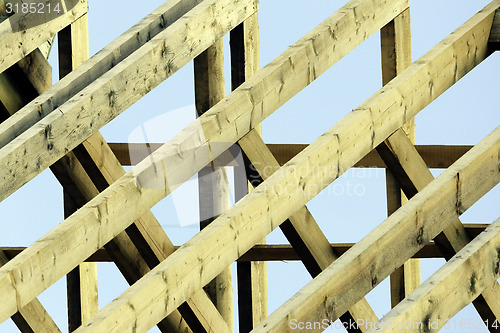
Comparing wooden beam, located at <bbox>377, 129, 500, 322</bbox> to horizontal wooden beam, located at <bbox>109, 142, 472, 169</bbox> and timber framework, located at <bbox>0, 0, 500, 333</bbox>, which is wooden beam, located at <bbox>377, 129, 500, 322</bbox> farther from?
horizontal wooden beam, located at <bbox>109, 142, 472, 169</bbox>

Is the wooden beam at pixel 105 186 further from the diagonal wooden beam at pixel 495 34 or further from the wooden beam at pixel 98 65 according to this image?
the diagonal wooden beam at pixel 495 34

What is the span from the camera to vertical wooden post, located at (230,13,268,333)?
566 cm

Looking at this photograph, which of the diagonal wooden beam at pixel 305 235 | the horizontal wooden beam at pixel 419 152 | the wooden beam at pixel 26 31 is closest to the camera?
the diagonal wooden beam at pixel 305 235

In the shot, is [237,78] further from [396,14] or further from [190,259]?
[190,259]

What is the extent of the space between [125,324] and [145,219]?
4.31ft

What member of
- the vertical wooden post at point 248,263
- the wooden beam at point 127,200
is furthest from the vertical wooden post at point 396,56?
the wooden beam at point 127,200

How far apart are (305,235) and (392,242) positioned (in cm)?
71

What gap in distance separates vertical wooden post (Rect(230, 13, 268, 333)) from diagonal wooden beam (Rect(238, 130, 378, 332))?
633mm

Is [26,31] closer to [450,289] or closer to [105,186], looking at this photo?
[105,186]

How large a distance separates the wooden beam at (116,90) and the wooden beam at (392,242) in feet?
4.14

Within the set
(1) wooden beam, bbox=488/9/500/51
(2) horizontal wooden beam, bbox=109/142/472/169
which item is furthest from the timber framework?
(2) horizontal wooden beam, bbox=109/142/472/169

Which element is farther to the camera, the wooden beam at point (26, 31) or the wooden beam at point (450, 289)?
the wooden beam at point (26, 31)

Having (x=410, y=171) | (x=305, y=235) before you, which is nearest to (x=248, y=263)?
(x=305, y=235)

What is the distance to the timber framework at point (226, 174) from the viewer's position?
4.02 meters
